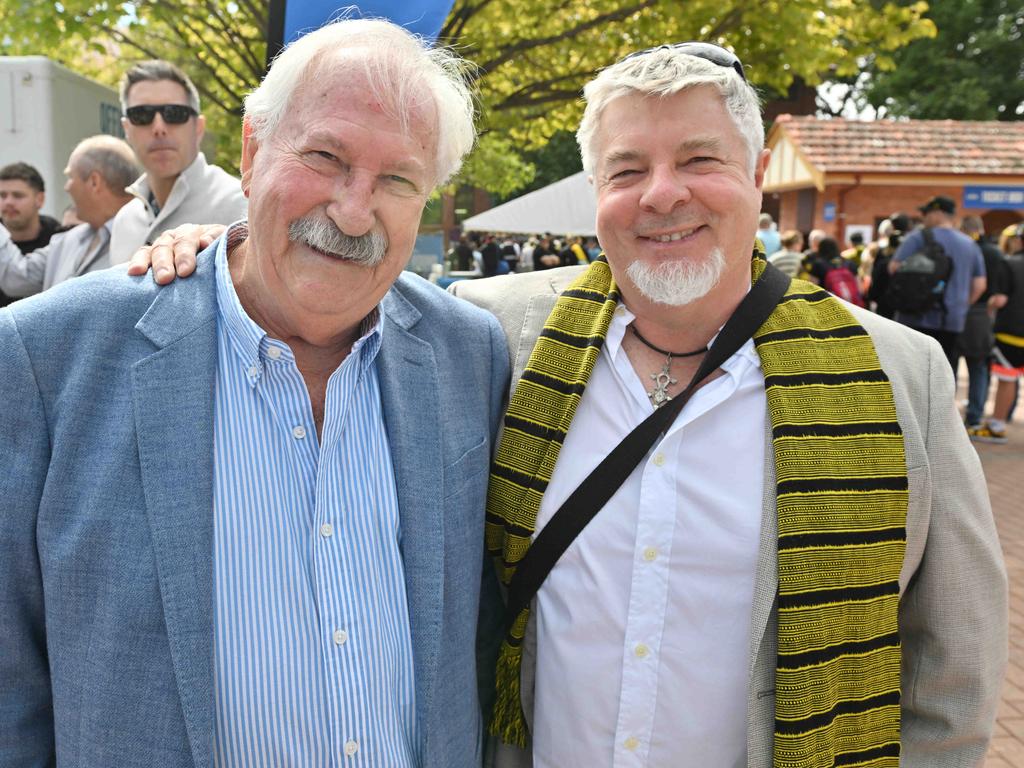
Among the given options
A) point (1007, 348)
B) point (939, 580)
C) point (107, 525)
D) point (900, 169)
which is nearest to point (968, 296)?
point (1007, 348)

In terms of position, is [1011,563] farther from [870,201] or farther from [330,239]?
[870,201]

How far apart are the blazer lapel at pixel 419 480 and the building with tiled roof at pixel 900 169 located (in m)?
17.9

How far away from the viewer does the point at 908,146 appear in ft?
62.0

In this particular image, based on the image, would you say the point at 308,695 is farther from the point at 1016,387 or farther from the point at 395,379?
the point at 1016,387

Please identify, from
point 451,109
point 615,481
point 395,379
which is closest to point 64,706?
point 395,379

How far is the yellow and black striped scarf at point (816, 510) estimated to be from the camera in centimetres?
185

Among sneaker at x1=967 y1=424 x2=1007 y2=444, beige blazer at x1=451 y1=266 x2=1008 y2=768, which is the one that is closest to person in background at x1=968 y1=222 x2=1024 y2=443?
sneaker at x1=967 y1=424 x2=1007 y2=444

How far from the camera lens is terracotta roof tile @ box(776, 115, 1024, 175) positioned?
18.2 meters

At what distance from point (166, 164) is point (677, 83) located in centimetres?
258

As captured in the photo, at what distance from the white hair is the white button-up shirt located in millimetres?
874

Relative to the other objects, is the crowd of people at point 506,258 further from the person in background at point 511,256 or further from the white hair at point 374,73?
the white hair at point 374,73

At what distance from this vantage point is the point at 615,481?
1974mm

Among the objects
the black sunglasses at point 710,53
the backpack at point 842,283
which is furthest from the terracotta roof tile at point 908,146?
the black sunglasses at point 710,53

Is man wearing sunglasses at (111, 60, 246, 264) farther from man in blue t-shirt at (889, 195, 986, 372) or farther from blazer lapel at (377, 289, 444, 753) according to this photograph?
man in blue t-shirt at (889, 195, 986, 372)
